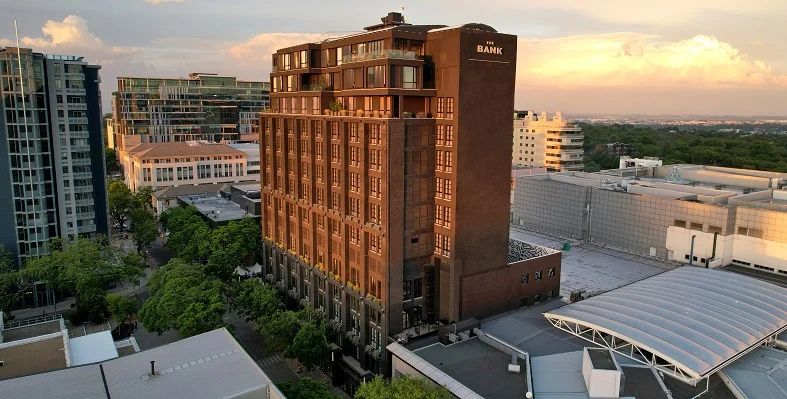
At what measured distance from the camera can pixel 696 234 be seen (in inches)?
2889

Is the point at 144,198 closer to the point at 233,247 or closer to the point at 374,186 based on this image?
the point at 233,247

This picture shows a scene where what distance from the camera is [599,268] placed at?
74625 millimetres

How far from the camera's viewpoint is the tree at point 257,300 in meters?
63.2

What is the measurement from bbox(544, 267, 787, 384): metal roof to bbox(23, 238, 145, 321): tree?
2252 inches

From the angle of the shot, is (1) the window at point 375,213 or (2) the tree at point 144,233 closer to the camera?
(1) the window at point 375,213

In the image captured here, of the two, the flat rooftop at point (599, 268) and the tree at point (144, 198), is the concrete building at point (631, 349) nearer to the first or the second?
the flat rooftop at point (599, 268)

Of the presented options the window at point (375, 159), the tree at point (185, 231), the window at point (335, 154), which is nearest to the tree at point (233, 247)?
the tree at point (185, 231)

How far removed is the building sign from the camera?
5286 centimetres

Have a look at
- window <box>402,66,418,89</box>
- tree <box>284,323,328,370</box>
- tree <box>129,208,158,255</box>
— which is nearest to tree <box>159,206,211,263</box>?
tree <box>129,208,158,255</box>

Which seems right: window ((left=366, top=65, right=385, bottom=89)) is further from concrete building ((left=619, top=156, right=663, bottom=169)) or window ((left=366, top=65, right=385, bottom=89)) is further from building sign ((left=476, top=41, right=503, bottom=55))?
concrete building ((left=619, top=156, right=663, bottom=169))

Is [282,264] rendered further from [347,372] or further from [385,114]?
[385,114]

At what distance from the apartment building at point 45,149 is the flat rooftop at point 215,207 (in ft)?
69.8

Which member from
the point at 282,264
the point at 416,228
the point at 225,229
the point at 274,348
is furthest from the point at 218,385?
the point at 225,229

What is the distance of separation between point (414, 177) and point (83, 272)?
4729 cm
